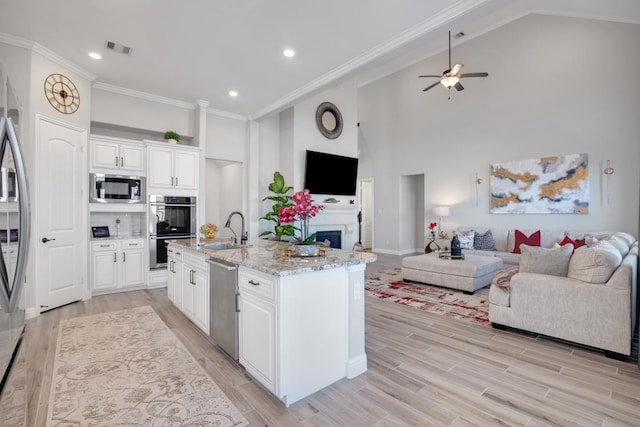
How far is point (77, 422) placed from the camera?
1.83 metres

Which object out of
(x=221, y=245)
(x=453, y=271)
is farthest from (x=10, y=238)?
(x=453, y=271)

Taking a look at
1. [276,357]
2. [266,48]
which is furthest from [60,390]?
[266,48]

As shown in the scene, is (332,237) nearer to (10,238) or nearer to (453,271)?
(453,271)

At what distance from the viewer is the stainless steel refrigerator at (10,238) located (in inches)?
46.7

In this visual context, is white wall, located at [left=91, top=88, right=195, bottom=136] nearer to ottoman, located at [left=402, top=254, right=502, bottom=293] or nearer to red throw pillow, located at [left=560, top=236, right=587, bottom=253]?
ottoman, located at [left=402, top=254, right=502, bottom=293]

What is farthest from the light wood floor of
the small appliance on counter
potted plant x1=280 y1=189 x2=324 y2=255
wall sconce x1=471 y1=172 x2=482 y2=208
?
wall sconce x1=471 y1=172 x2=482 y2=208

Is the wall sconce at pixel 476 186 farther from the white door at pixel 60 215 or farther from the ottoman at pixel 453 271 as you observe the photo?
the white door at pixel 60 215

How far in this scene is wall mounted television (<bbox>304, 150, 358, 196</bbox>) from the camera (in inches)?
251

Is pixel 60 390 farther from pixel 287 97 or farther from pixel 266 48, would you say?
pixel 287 97

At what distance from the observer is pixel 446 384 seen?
2.21 metres

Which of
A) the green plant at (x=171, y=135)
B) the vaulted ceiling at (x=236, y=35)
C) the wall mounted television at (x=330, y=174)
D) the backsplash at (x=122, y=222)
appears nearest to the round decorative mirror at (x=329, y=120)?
the wall mounted television at (x=330, y=174)

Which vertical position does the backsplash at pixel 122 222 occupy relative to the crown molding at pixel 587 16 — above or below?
below

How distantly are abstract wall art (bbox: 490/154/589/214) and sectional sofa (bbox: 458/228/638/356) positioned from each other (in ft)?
9.19

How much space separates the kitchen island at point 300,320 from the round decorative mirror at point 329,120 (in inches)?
190
